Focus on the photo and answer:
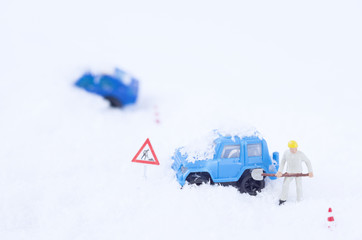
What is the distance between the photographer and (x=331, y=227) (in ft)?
21.1

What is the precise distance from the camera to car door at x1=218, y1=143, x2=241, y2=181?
25.2 ft

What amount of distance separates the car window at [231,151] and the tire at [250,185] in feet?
1.73

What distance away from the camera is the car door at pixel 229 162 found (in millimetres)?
7691

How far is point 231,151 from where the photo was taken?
25.4 feet

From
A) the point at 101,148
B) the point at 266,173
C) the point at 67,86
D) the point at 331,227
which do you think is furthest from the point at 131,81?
the point at 331,227

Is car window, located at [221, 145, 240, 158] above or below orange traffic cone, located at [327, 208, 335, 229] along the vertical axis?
above

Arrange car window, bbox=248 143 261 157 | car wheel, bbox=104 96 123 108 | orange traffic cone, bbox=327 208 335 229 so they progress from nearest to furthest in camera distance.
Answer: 1. orange traffic cone, bbox=327 208 335 229
2. car window, bbox=248 143 261 157
3. car wheel, bbox=104 96 123 108

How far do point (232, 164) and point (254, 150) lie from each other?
586mm

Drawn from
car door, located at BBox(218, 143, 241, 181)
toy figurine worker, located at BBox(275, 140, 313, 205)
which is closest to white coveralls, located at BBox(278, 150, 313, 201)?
toy figurine worker, located at BBox(275, 140, 313, 205)

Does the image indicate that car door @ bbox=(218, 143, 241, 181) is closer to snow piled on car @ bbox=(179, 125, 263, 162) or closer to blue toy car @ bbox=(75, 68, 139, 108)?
snow piled on car @ bbox=(179, 125, 263, 162)

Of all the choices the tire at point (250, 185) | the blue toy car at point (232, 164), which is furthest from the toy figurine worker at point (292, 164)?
the tire at point (250, 185)

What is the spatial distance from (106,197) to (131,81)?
6.20 m

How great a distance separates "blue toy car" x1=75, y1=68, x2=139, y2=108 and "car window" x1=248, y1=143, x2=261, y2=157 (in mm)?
6320

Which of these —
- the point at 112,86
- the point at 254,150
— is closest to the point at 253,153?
the point at 254,150
